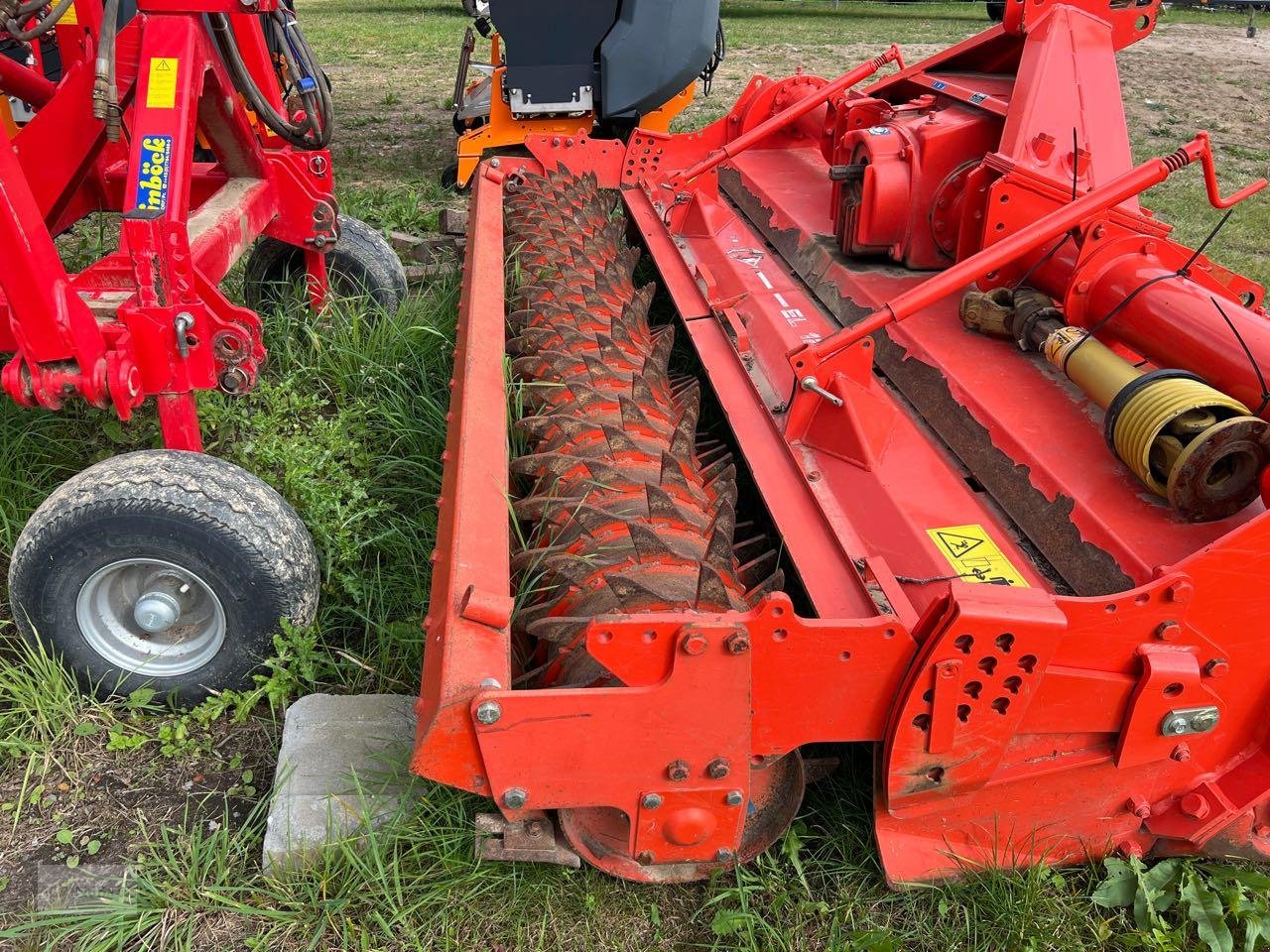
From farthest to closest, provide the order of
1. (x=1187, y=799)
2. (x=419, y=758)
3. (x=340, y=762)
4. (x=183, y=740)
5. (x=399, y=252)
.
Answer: (x=399, y=252) < (x=183, y=740) < (x=340, y=762) < (x=1187, y=799) < (x=419, y=758)

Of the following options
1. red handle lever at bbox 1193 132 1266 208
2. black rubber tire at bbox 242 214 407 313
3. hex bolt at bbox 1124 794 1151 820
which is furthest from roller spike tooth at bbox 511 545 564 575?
black rubber tire at bbox 242 214 407 313

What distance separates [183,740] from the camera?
2443 mm

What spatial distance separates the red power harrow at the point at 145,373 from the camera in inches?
91.7

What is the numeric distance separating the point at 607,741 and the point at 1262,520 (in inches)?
48.6

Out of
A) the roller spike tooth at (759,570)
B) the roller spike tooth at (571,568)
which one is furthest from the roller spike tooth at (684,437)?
the roller spike tooth at (571,568)

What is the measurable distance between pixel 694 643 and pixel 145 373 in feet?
5.54

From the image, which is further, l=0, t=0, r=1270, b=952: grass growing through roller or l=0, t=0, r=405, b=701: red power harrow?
l=0, t=0, r=405, b=701: red power harrow

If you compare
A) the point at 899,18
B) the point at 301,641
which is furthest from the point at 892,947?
the point at 899,18

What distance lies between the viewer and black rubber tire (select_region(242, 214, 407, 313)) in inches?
165

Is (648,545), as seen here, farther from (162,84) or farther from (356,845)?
(162,84)

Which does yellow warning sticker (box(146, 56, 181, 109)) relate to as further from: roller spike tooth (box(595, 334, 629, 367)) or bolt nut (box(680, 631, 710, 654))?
bolt nut (box(680, 631, 710, 654))

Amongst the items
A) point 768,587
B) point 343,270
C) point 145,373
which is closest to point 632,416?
point 768,587

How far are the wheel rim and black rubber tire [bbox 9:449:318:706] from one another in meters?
0.03

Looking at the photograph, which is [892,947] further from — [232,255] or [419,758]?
[232,255]
